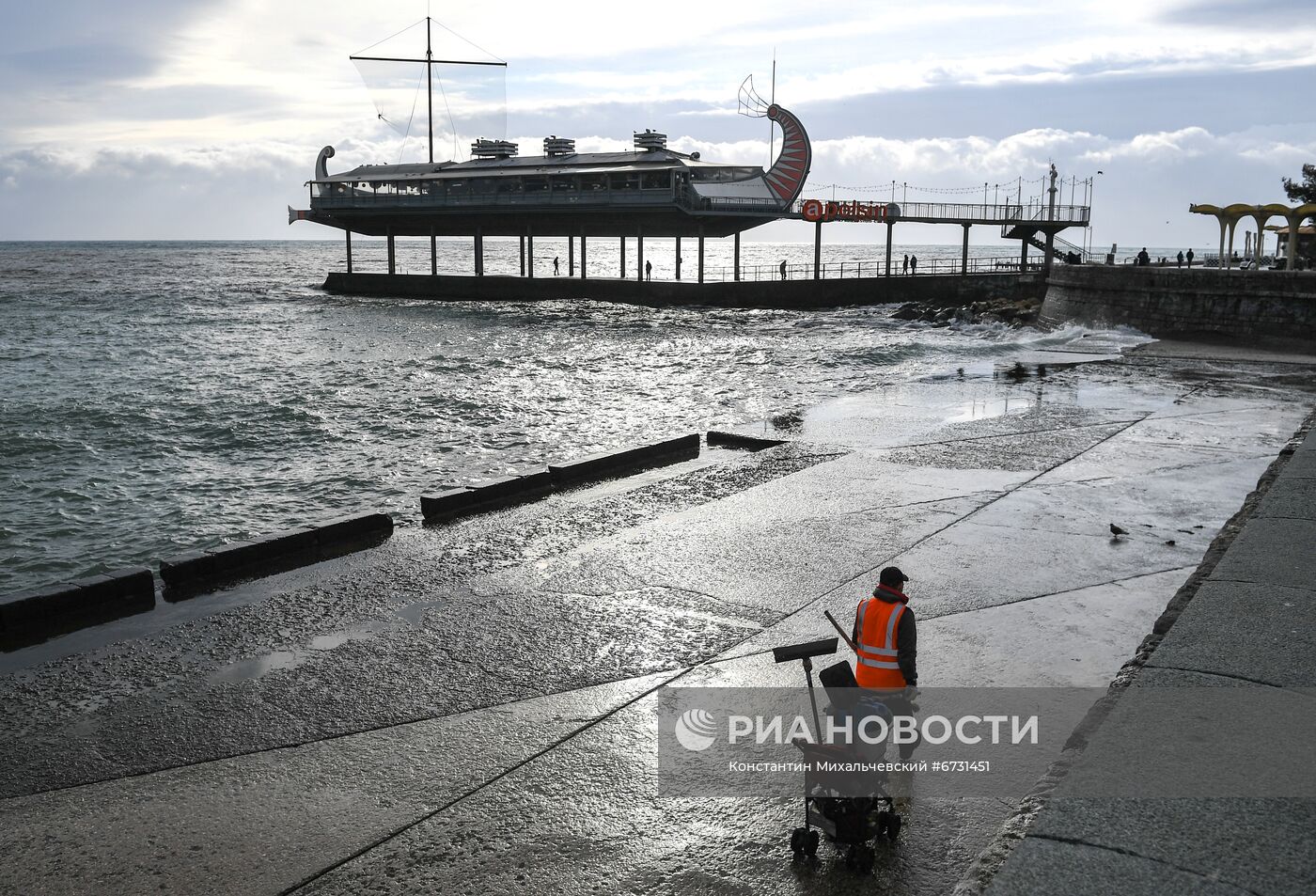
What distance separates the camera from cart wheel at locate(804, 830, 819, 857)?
5.39 metres

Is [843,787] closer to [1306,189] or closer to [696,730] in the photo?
[696,730]

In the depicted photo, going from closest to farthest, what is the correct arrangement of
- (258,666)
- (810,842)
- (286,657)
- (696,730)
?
(810,842)
(696,730)
(258,666)
(286,657)

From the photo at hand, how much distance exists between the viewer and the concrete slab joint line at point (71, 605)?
9914 millimetres

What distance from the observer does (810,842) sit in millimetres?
5391

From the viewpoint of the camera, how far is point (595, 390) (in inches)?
1208

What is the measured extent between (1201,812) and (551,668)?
5.19 meters

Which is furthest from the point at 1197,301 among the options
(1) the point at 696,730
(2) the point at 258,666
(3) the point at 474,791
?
(3) the point at 474,791

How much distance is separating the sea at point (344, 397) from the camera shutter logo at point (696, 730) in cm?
857

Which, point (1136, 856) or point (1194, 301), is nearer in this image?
point (1136, 856)

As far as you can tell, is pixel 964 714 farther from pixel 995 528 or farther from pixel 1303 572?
pixel 995 528

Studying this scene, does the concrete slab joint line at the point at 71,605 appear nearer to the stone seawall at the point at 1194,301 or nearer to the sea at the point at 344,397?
the sea at the point at 344,397

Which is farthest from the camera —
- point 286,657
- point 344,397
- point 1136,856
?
point 344,397

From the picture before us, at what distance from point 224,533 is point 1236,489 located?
1542 centimetres

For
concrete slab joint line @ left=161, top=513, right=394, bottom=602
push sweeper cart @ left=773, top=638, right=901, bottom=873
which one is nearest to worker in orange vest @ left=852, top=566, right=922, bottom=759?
push sweeper cart @ left=773, top=638, right=901, bottom=873
